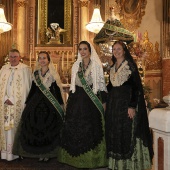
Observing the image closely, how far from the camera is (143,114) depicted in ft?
9.04

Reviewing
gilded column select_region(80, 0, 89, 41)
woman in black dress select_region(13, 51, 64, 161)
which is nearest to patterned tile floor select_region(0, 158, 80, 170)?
woman in black dress select_region(13, 51, 64, 161)

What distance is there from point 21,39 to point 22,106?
12.6ft

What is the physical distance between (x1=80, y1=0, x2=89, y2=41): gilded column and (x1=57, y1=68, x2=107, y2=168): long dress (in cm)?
417

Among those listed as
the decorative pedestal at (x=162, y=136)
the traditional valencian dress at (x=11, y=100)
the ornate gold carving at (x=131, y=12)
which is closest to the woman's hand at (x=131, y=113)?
the decorative pedestal at (x=162, y=136)

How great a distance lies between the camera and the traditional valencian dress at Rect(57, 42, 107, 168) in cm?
293

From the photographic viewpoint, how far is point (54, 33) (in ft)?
23.2

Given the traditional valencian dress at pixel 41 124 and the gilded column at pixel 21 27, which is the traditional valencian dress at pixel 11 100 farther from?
the gilded column at pixel 21 27

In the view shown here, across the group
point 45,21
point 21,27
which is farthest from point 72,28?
point 21,27

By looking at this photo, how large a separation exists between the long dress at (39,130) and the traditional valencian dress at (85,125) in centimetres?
28

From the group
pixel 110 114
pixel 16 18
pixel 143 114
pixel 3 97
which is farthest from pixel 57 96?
pixel 16 18

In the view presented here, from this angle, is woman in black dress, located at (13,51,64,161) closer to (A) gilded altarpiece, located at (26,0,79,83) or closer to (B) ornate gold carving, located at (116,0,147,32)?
(A) gilded altarpiece, located at (26,0,79,83)

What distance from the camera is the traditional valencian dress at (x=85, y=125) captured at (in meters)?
2.93

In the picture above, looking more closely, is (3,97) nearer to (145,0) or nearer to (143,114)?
(143,114)

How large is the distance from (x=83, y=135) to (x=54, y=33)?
4.60m
